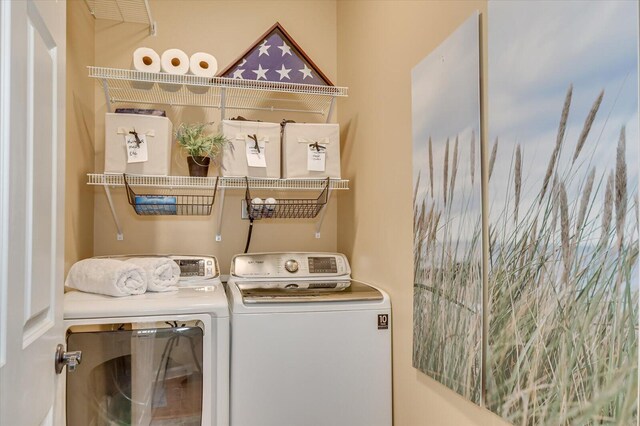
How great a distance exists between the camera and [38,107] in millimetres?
888

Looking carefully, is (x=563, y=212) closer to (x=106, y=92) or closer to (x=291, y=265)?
(x=291, y=265)

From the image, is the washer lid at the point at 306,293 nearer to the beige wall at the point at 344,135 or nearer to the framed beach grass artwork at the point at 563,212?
the beige wall at the point at 344,135

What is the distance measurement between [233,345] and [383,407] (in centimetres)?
68

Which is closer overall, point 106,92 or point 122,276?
point 122,276

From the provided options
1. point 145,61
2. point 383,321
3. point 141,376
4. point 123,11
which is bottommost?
point 141,376

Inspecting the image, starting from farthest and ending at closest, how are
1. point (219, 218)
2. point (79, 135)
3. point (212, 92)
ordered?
point (219, 218) → point (212, 92) → point (79, 135)

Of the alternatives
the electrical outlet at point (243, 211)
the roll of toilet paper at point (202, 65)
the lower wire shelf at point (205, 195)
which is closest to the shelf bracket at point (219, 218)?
the lower wire shelf at point (205, 195)

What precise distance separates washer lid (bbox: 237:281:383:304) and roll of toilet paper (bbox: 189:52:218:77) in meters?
1.04

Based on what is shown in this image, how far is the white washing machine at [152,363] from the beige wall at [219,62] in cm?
66

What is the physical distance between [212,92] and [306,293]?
3.86 feet

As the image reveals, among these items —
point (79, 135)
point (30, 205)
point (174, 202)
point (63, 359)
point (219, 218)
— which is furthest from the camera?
point (219, 218)

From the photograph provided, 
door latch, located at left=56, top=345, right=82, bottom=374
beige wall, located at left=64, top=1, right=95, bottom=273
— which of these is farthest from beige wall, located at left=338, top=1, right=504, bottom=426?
beige wall, located at left=64, top=1, right=95, bottom=273

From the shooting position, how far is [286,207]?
246 centimetres

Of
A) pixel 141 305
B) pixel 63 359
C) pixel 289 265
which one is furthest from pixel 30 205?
pixel 289 265
